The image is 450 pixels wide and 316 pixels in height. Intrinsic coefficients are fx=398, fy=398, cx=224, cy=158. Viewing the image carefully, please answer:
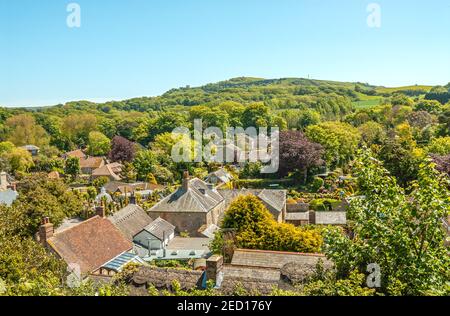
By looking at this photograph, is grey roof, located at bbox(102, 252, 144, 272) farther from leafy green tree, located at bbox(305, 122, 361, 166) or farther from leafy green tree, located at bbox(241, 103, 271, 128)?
leafy green tree, located at bbox(241, 103, 271, 128)

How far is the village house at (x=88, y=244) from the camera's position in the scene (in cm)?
1952

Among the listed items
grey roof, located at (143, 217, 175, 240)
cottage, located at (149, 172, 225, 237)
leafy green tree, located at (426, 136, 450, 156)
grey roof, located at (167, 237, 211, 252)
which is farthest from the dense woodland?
cottage, located at (149, 172, 225, 237)

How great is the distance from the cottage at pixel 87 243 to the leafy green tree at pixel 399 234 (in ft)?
45.1

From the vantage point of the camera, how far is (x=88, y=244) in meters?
21.2

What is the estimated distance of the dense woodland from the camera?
25.5ft

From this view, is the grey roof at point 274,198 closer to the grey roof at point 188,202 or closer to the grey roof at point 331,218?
the grey roof at point 331,218

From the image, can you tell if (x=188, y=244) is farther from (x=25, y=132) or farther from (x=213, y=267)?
(x=25, y=132)

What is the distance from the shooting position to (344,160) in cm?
6412

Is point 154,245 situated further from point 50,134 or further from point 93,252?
point 50,134

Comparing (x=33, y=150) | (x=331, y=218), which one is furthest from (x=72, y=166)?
(x=331, y=218)

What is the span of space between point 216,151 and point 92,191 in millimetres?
30007

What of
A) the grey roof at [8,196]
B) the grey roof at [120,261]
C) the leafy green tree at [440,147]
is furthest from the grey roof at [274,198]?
the leafy green tree at [440,147]

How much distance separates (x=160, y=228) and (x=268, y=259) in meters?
13.4
